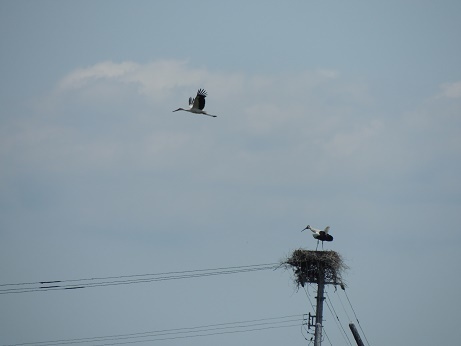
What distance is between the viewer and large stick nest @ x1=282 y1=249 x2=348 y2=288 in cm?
4628

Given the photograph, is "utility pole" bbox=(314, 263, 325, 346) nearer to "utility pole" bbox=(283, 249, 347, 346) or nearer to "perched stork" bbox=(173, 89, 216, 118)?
"utility pole" bbox=(283, 249, 347, 346)

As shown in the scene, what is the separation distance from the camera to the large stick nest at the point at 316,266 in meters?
46.3

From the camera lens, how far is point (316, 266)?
46.3 m

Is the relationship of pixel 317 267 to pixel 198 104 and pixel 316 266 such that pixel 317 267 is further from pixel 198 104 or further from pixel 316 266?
pixel 198 104

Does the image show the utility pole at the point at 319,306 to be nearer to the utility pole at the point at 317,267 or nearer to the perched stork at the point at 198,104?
the utility pole at the point at 317,267

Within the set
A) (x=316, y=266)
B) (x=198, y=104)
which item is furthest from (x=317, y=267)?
(x=198, y=104)

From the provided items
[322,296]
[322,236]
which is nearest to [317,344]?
[322,296]

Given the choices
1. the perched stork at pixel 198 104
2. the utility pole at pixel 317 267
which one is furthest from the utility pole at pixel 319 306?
the perched stork at pixel 198 104

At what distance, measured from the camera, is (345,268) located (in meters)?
46.5

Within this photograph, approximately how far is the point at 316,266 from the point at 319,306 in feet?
5.92

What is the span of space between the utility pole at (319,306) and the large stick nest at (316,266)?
0.35ft

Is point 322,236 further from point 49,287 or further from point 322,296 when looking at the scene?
point 49,287

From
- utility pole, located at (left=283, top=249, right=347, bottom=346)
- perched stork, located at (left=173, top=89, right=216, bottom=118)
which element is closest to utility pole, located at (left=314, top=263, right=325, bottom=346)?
utility pole, located at (left=283, top=249, right=347, bottom=346)

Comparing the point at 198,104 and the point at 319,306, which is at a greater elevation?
the point at 198,104
